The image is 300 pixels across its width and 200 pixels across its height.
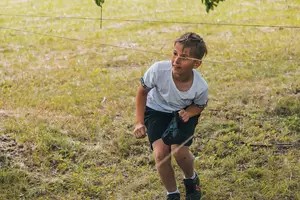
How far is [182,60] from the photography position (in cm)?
292

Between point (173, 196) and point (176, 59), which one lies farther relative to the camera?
point (173, 196)

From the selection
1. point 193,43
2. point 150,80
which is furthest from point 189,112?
point 193,43

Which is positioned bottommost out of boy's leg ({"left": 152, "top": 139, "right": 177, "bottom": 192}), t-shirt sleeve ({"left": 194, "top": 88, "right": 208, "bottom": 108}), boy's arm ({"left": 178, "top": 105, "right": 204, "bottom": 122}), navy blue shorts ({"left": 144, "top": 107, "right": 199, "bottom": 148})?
boy's leg ({"left": 152, "top": 139, "right": 177, "bottom": 192})

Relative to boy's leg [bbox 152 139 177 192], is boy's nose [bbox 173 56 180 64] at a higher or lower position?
higher

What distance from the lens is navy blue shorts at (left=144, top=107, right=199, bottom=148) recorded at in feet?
10.1

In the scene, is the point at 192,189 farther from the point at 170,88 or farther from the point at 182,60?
the point at 182,60

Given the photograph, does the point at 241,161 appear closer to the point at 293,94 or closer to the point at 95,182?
the point at 95,182

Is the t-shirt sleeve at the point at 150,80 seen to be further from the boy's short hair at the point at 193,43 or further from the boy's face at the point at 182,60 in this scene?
the boy's short hair at the point at 193,43

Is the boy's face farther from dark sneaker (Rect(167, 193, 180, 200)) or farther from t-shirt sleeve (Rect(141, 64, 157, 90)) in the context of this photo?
dark sneaker (Rect(167, 193, 180, 200))

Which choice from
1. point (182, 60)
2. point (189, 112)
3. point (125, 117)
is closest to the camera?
point (182, 60)

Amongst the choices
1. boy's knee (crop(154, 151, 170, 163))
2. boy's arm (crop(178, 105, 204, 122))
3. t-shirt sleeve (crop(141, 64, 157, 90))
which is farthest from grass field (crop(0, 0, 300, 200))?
t-shirt sleeve (crop(141, 64, 157, 90))

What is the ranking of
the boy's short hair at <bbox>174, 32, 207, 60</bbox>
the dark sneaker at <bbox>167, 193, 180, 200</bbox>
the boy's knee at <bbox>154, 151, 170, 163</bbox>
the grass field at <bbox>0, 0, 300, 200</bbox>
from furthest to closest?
the grass field at <bbox>0, 0, 300, 200</bbox> < the dark sneaker at <bbox>167, 193, 180, 200</bbox> < the boy's knee at <bbox>154, 151, 170, 163</bbox> < the boy's short hair at <bbox>174, 32, 207, 60</bbox>

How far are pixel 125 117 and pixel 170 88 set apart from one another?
170cm

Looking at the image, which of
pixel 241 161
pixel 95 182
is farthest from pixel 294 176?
pixel 95 182
